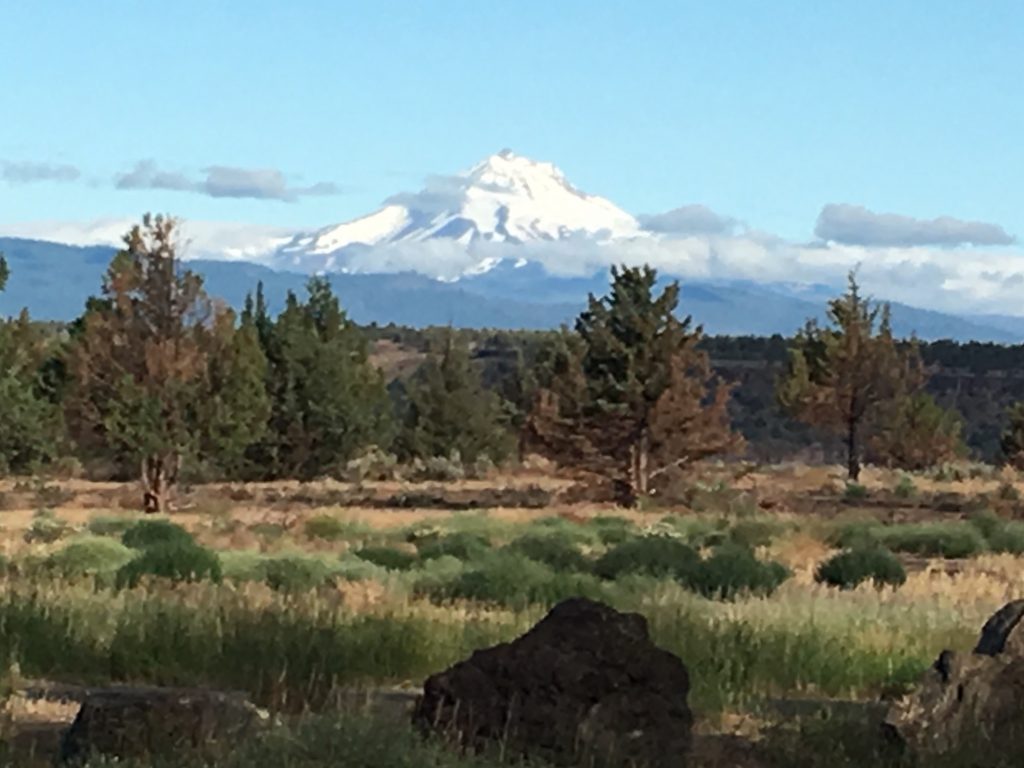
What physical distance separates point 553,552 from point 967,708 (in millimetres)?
13061

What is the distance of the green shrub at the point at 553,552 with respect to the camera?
19223 mm

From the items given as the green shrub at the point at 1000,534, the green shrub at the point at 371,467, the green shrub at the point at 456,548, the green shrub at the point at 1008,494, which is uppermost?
the green shrub at the point at 1000,534

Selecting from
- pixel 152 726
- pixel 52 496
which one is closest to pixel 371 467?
pixel 52 496

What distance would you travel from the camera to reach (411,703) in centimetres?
830

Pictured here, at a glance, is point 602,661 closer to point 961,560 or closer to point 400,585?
point 400,585

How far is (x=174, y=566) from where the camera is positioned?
52.1ft

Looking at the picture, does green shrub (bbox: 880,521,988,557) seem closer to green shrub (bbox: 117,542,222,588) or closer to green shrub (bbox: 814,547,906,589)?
green shrub (bbox: 814,547,906,589)

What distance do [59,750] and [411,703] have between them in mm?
2145

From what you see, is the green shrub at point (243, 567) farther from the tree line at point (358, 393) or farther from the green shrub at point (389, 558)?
the tree line at point (358, 393)

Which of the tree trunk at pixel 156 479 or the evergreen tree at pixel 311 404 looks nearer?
the tree trunk at pixel 156 479

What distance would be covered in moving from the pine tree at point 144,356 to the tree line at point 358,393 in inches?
1.6

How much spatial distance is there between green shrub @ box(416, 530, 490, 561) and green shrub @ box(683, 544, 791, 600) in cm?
355

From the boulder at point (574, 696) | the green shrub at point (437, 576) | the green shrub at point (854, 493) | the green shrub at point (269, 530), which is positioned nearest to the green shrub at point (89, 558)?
the green shrub at point (437, 576)

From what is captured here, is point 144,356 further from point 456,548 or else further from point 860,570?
point 860,570
